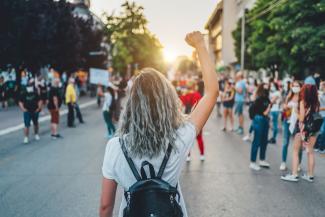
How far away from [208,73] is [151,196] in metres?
0.77

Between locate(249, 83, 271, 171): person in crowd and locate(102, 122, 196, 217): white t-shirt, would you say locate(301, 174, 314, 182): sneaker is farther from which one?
locate(102, 122, 196, 217): white t-shirt

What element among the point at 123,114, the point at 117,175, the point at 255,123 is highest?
the point at 123,114

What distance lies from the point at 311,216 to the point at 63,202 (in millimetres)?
3366

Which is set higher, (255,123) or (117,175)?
(117,175)

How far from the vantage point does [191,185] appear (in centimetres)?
639

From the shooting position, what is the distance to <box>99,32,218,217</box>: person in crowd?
1.95 m

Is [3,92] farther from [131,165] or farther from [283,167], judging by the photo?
[131,165]

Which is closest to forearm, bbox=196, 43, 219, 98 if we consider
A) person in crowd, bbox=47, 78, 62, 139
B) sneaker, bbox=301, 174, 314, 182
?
sneaker, bbox=301, 174, 314, 182

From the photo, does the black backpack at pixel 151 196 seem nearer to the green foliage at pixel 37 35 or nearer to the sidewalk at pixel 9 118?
the sidewalk at pixel 9 118

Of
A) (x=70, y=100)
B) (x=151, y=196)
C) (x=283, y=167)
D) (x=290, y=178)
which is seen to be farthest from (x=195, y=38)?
(x=70, y=100)

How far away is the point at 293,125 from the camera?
7125 mm

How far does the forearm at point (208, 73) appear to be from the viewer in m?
2.20

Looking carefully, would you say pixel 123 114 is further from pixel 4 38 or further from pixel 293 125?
pixel 4 38

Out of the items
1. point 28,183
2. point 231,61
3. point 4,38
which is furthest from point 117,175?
point 231,61
